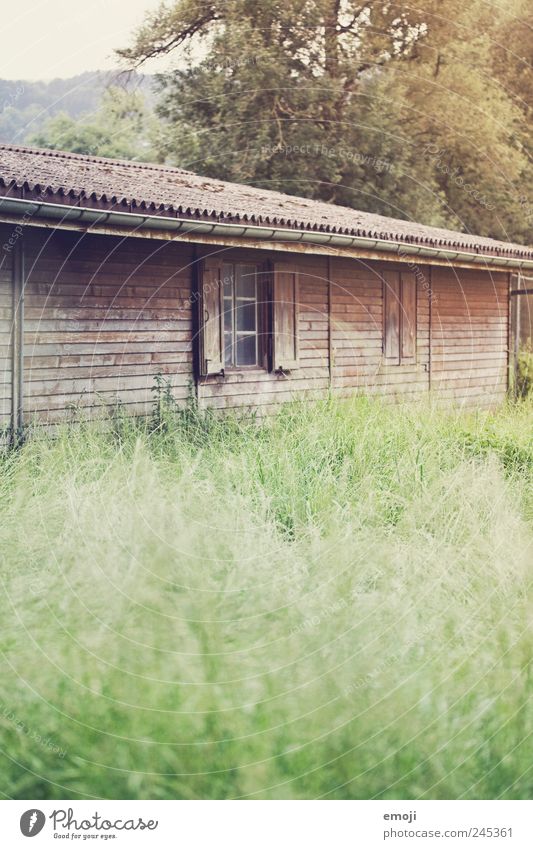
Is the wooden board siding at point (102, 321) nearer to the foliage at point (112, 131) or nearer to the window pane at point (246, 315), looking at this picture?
the window pane at point (246, 315)

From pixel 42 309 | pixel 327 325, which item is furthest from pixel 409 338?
pixel 42 309

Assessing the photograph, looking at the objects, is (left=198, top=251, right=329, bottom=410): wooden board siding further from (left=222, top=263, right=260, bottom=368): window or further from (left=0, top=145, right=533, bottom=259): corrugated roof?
(left=0, top=145, right=533, bottom=259): corrugated roof

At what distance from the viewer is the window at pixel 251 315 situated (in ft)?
35.7

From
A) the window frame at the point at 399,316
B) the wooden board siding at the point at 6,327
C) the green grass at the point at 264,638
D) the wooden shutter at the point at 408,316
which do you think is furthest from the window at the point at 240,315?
the green grass at the point at 264,638

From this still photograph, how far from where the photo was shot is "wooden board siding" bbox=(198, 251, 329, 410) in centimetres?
1116

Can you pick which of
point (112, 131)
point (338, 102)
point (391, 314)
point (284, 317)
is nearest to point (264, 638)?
point (284, 317)

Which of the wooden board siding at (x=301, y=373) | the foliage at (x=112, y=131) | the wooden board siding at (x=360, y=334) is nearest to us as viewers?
the wooden board siding at (x=301, y=373)

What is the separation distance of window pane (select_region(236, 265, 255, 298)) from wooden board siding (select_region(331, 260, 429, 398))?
1.61 meters

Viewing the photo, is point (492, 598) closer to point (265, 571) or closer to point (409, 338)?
point (265, 571)

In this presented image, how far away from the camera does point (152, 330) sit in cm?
1034

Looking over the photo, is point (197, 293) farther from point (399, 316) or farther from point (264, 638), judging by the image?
point (264, 638)

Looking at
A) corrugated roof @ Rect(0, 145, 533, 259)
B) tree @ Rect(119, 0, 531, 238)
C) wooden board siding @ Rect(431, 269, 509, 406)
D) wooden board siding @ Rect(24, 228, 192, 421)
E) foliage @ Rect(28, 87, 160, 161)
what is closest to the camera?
corrugated roof @ Rect(0, 145, 533, 259)
